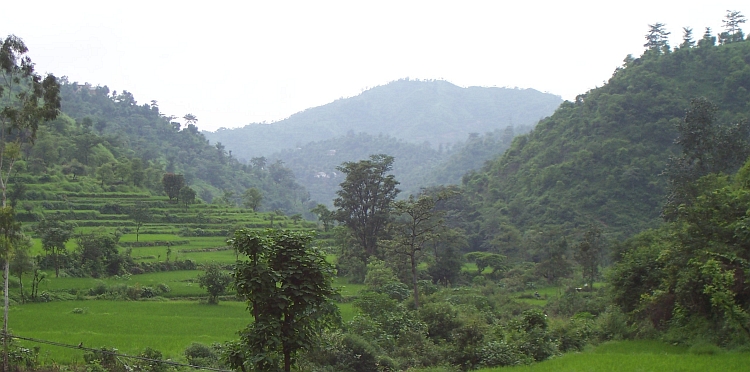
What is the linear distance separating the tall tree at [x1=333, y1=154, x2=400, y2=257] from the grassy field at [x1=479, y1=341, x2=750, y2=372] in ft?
83.7

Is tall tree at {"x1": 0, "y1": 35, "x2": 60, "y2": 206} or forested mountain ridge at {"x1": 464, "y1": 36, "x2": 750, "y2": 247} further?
forested mountain ridge at {"x1": 464, "y1": 36, "x2": 750, "y2": 247}

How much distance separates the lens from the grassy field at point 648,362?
966 cm

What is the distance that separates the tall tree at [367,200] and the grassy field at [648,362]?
25523 millimetres

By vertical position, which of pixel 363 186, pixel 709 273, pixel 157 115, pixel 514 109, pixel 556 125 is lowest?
pixel 709 273

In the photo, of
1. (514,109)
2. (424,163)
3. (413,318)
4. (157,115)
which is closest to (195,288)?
(413,318)

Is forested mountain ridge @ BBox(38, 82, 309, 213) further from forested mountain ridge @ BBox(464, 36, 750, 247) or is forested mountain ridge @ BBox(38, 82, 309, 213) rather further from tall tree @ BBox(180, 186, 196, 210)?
forested mountain ridge @ BBox(464, 36, 750, 247)

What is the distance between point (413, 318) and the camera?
60.8 feet

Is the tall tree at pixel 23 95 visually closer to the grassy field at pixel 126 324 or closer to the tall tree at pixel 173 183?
the grassy field at pixel 126 324

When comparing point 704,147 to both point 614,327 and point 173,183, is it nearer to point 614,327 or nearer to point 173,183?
point 614,327

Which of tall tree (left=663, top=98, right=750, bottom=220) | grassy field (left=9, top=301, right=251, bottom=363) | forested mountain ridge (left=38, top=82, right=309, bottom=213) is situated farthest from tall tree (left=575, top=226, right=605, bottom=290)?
forested mountain ridge (left=38, top=82, right=309, bottom=213)

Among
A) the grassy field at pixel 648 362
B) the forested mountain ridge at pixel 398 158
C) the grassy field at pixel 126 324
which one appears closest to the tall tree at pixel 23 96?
the grassy field at pixel 126 324

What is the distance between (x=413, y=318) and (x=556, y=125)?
4603 cm

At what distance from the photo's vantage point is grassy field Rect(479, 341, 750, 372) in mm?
9664

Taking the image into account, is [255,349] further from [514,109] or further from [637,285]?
[514,109]
